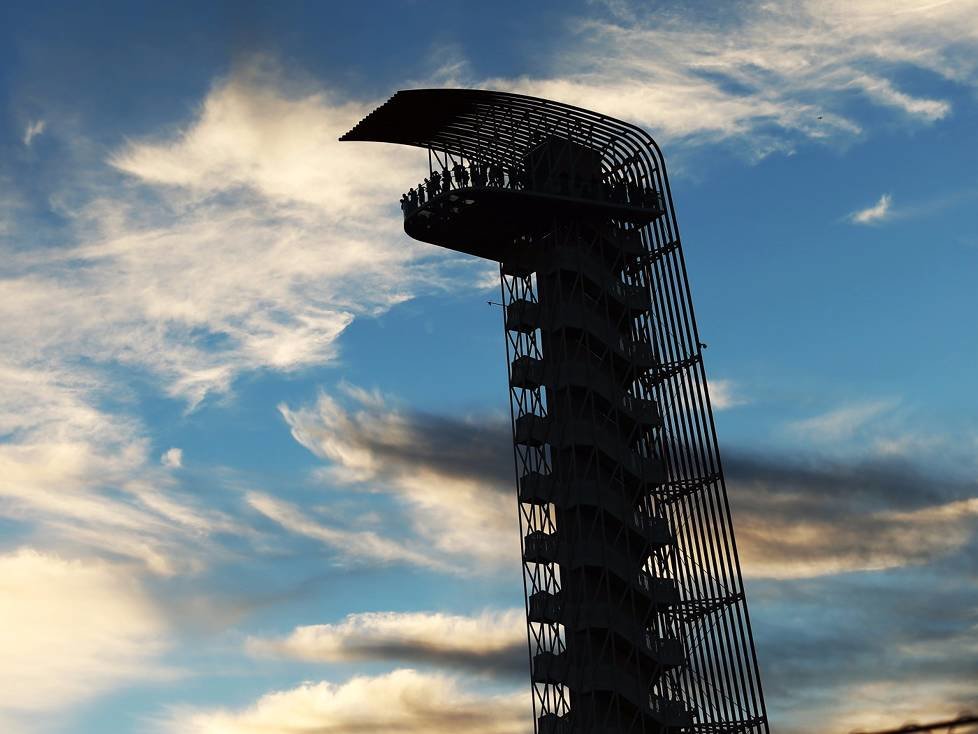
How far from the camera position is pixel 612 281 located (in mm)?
94500

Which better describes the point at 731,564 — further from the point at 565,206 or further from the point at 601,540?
the point at 565,206

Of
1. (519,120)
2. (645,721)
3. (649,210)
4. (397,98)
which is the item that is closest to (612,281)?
(649,210)

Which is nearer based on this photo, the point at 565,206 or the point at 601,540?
the point at 601,540

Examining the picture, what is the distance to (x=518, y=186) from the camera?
93.1 meters

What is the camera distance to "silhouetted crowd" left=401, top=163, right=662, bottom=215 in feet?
303

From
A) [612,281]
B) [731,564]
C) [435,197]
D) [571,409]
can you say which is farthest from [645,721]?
[435,197]

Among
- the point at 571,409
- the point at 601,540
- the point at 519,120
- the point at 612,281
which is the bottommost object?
the point at 601,540

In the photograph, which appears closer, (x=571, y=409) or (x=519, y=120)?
(x=571, y=409)

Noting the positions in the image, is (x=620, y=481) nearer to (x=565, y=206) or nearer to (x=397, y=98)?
(x=565, y=206)

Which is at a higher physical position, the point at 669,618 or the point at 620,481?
the point at 620,481

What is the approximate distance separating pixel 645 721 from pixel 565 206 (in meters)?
34.2

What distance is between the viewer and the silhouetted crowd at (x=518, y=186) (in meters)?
92.3

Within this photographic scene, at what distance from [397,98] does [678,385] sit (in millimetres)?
27477

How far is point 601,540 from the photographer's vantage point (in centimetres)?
8688
